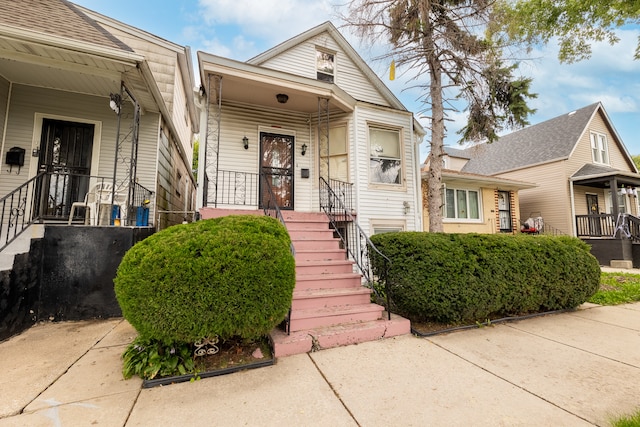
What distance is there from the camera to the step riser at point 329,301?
3.77 meters

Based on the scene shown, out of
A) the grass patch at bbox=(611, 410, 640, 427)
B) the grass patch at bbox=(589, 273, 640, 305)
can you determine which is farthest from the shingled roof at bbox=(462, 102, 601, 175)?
the grass patch at bbox=(611, 410, 640, 427)

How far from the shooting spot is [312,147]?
25.5 feet

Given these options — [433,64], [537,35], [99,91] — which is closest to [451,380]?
[433,64]

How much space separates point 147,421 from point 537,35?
43.0 ft

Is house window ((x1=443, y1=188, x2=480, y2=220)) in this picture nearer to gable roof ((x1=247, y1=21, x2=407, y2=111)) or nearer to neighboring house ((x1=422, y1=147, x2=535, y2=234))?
neighboring house ((x1=422, y1=147, x2=535, y2=234))

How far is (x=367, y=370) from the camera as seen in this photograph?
279 centimetres

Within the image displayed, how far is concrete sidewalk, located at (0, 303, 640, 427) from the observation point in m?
2.07

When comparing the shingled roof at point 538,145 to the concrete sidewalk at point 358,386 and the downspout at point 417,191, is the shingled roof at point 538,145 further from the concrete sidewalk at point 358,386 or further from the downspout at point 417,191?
the concrete sidewalk at point 358,386

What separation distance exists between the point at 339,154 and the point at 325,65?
3051mm

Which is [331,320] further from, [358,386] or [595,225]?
[595,225]

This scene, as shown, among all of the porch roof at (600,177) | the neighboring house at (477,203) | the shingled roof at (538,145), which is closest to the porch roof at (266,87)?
the neighboring house at (477,203)

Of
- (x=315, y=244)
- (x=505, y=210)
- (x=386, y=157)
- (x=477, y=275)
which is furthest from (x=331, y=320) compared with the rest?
(x=505, y=210)

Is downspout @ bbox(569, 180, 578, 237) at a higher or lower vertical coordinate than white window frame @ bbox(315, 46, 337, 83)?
lower

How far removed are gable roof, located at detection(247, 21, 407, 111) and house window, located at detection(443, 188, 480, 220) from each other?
15.0 feet
